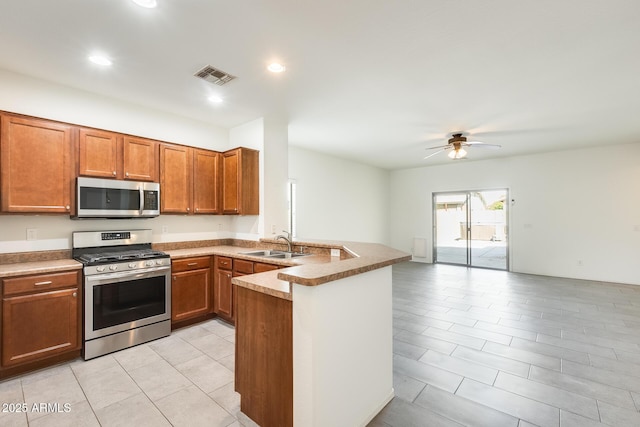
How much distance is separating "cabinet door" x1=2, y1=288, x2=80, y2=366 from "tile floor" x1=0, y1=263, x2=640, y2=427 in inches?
7.9

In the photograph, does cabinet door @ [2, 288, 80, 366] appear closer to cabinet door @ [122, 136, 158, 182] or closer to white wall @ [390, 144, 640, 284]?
cabinet door @ [122, 136, 158, 182]

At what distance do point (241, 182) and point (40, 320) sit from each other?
2442 mm

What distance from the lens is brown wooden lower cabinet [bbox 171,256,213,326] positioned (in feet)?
11.2

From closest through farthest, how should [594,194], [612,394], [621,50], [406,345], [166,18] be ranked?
[166,18] < [612,394] < [621,50] < [406,345] < [594,194]

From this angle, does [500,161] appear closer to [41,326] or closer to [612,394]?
[612,394]

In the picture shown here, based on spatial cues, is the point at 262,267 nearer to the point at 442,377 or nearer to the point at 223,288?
the point at 223,288

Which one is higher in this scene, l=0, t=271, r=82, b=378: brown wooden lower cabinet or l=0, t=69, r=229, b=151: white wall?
l=0, t=69, r=229, b=151: white wall

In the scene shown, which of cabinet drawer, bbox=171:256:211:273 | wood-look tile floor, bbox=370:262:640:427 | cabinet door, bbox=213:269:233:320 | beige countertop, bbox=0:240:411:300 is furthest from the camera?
cabinet door, bbox=213:269:233:320

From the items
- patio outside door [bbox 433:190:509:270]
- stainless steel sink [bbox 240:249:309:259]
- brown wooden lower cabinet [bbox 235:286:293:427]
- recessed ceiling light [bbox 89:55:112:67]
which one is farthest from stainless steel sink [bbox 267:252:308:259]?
patio outside door [bbox 433:190:509:270]

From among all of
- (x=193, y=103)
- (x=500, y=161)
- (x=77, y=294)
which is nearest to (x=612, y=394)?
(x=77, y=294)

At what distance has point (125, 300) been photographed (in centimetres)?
302

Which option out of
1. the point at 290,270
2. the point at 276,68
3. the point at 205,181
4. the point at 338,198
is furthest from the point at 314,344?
the point at 338,198

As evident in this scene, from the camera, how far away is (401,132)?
4.97 meters

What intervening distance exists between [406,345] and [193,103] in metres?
3.83
